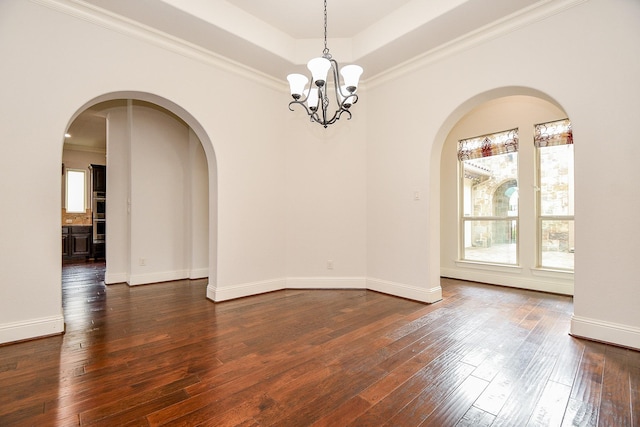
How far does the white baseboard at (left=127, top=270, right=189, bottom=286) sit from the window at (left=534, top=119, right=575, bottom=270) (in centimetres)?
551

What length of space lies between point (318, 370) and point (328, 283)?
2265 millimetres

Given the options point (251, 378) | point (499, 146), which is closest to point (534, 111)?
point (499, 146)

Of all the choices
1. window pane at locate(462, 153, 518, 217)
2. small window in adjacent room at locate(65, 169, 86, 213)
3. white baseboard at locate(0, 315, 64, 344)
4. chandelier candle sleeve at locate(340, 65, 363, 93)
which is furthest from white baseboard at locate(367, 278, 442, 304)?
small window in adjacent room at locate(65, 169, 86, 213)

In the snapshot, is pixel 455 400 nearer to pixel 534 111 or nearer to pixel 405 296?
pixel 405 296

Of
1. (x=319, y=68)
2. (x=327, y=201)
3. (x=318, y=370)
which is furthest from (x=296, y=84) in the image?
(x=318, y=370)

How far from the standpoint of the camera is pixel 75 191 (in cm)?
820

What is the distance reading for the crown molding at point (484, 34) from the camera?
272 centimetres

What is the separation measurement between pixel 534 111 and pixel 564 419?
4156 mm

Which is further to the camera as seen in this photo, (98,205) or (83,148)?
(83,148)

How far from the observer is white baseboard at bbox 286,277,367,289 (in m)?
4.31

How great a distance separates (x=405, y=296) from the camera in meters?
3.83

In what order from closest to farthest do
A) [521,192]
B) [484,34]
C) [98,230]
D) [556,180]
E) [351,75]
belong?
[351,75], [484,34], [556,180], [521,192], [98,230]

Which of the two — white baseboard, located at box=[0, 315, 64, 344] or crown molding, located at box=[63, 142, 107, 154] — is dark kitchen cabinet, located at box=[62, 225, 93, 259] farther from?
white baseboard, located at box=[0, 315, 64, 344]

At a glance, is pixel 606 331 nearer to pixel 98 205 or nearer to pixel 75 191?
pixel 98 205
